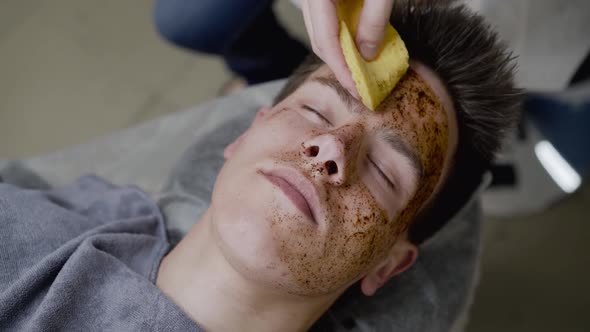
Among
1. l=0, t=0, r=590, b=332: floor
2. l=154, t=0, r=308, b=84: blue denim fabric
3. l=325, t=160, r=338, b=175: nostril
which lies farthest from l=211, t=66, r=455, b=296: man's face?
l=0, t=0, r=590, b=332: floor

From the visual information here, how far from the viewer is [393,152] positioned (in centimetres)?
86

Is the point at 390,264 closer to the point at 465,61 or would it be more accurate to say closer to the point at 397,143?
the point at 397,143

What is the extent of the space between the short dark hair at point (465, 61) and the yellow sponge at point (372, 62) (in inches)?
4.6

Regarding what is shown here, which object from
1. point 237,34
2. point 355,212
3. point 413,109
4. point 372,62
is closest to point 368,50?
point 372,62

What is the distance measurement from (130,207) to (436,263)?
657 millimetres

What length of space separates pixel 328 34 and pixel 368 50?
65mm

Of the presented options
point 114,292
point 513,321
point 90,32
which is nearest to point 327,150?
point 114,292

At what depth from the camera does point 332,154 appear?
78 cm

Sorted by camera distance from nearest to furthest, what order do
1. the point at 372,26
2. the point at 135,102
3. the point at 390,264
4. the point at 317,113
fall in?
the point at 372,26
the point at 317,113
the point at 390,264
the point at 135,102

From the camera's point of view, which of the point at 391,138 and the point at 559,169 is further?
the point at 559,169

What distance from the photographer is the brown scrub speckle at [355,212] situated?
79 cm

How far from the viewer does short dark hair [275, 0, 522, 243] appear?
3.13 ft

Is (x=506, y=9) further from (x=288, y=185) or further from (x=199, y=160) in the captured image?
(x=199, y=160)

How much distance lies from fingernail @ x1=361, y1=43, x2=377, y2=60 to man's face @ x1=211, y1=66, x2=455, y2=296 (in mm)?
79
